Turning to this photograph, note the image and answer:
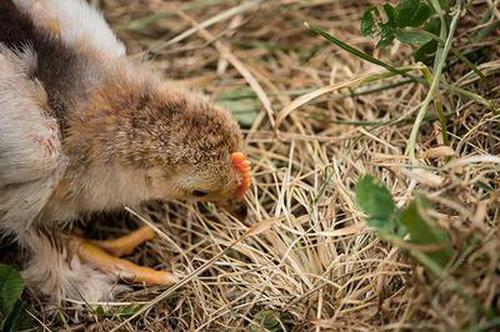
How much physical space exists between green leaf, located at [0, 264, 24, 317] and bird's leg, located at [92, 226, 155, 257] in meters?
0.35

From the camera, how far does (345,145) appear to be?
93.3 inches

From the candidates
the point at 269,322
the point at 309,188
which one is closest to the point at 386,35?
the point at 309,188

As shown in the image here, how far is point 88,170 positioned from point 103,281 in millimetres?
367

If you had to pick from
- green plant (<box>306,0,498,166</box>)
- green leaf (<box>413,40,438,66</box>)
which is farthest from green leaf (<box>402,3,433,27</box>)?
green leaf (<box>413,40,438,66</box>)

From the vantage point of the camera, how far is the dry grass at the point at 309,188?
5.59 ft

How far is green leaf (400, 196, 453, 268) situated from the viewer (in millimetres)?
1541

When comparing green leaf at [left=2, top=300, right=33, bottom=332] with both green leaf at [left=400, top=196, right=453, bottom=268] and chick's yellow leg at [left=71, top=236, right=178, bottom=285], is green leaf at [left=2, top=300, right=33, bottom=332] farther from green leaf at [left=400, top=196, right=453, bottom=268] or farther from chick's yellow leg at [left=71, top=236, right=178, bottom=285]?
green leaf at [left=400, top=196, right=453, bottom=268]

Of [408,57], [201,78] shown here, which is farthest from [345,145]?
[201,78]

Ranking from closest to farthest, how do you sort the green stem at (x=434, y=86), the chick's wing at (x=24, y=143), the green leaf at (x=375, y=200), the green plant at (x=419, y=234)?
1. the green plant at (x=419, y=234)
2. the green leaf at (x=375, y=200)
3. the chick's wing at (x=24, y=143)
4. the green stem at (x=434, y=86)

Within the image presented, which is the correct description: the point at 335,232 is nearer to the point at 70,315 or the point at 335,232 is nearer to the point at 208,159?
the point at 208,159

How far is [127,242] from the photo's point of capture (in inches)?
91.5

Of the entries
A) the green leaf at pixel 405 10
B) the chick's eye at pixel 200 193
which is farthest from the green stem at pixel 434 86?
the chick's eye at pixel 200 193

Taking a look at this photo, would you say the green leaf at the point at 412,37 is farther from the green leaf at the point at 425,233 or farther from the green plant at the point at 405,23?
the green leaf at the point at 425,233

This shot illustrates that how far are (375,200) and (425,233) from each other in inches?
5.9
